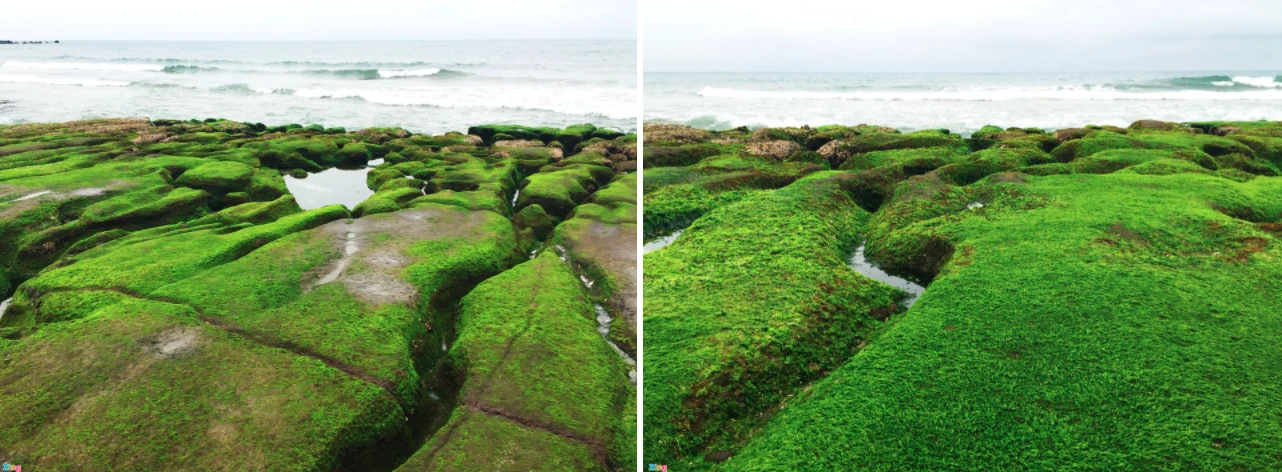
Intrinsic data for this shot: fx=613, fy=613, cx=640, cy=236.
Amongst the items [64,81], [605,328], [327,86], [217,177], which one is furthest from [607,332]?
[327,86]

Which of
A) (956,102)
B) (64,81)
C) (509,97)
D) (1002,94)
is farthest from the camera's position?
(1002,94)

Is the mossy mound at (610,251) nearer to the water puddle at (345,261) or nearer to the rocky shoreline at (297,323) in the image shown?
the rocky shoreline at (297,323)

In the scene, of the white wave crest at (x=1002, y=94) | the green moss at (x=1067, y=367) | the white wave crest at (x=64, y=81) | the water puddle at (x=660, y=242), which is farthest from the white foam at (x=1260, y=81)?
the white wave crest at (x=64, y=81)

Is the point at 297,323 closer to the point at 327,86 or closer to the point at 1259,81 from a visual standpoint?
the point at 327,86

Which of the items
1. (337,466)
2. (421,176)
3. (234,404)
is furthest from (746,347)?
(421,176)

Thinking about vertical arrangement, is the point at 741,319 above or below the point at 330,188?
below

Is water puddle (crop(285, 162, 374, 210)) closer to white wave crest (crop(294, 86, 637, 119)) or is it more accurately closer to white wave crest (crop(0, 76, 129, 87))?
white wave crest (crop(294, 86, 637, 119))

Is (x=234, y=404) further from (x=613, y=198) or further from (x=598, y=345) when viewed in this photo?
(x=613, y=198)
